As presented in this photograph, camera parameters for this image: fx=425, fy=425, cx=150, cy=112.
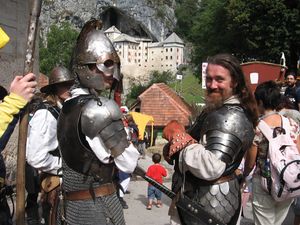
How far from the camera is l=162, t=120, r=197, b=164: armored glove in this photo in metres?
2.83

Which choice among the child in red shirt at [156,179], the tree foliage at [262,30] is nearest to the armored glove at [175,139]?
the child in red shirt at [156,179]

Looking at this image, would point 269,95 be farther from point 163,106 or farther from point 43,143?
point 163,106

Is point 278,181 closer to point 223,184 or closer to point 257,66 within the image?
point 223,184

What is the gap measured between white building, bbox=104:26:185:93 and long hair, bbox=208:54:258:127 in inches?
3181

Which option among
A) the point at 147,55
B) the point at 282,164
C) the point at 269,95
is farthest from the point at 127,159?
the point at 147,55

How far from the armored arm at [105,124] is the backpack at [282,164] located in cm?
171

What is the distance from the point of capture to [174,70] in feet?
285

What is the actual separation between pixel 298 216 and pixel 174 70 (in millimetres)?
82875

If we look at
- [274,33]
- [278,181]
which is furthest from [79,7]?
[278,181]

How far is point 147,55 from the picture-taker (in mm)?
88812

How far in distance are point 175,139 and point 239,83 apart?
2.00ft

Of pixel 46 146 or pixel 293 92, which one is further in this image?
pixel 293 92

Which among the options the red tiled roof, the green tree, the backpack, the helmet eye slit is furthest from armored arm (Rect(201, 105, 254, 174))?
the green tree

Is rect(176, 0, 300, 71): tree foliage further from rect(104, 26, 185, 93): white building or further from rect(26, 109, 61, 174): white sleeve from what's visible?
rect(104, 26, 185, 93): white building
